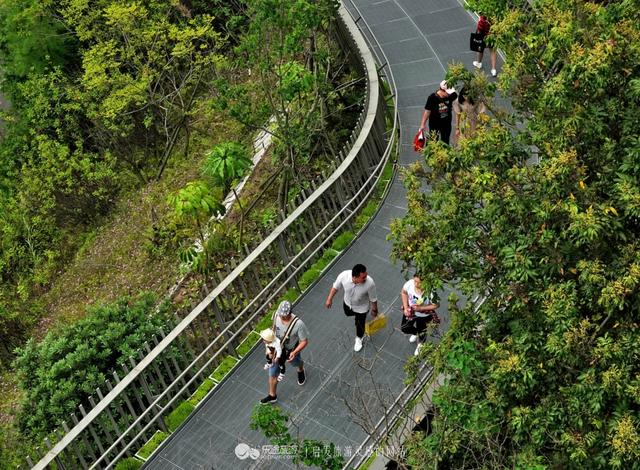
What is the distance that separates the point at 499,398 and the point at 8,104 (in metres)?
27.5

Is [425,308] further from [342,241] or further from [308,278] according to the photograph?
[342,241]

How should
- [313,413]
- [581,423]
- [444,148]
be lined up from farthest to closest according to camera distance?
[313,413] < [444,148] < [581,423]

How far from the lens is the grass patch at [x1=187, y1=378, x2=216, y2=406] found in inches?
484

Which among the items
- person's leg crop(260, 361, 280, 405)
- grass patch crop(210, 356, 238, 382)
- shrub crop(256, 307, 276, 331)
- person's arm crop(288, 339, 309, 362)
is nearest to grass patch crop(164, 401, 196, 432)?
grass patch crop(210, 356, 238, 382)

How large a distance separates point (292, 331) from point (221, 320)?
1.65 m

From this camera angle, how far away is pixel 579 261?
325 inches

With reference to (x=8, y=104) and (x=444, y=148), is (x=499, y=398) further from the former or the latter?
(x=8, y=104)

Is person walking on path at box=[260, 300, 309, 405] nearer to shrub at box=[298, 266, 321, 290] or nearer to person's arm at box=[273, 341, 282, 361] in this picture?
person's arm at box=[273, 341, 282, 361]

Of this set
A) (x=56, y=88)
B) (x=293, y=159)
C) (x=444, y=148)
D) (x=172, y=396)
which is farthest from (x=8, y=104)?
(x=444, y=148)

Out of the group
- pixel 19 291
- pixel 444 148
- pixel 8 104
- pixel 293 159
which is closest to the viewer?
pixel 444 148

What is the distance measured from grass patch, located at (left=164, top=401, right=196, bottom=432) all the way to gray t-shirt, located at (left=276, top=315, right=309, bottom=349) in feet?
6.35

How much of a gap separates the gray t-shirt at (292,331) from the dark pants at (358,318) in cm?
89

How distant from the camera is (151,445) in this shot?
11.8m

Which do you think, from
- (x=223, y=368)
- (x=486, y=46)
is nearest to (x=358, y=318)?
(x=223, y=368)
